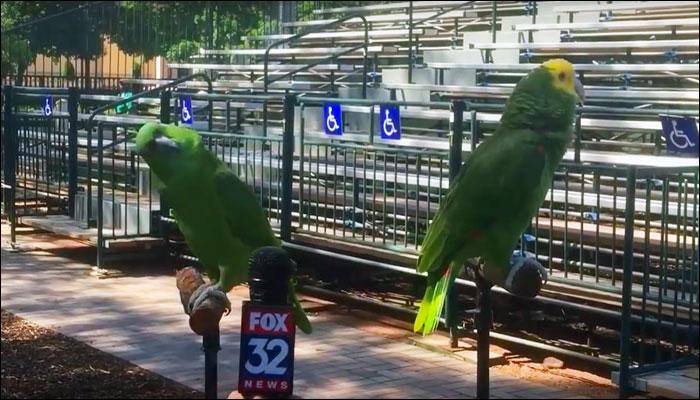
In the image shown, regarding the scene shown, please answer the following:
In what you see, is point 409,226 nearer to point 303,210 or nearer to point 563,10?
point 303,210

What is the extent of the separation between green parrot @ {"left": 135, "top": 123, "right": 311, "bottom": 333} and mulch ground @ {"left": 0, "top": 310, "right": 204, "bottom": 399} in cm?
206

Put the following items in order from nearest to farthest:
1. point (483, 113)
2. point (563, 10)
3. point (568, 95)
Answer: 1. point (568, 95)
2. point (483, 113)
3. point (563, 10)

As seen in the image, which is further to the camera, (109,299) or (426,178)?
(109,299)

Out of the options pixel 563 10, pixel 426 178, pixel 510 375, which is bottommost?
pixel 510 375

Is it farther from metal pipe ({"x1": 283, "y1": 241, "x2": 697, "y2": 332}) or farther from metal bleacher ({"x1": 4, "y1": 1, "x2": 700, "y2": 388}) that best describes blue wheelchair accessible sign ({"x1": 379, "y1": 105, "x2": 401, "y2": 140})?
metal pipe ({"x1": 283, "y1": 241, "x2": 697, "y2": 332})

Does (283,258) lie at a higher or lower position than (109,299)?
higher

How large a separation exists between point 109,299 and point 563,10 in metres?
7.81

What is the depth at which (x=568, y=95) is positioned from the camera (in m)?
3.82

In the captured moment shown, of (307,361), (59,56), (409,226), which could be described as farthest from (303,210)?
(59,56)

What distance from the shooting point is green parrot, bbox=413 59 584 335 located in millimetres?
3754

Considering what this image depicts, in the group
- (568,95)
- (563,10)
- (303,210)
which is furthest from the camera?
(563,10)

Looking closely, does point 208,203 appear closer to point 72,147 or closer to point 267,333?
point 267,333

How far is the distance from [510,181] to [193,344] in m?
3.82

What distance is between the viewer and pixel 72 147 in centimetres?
1080
